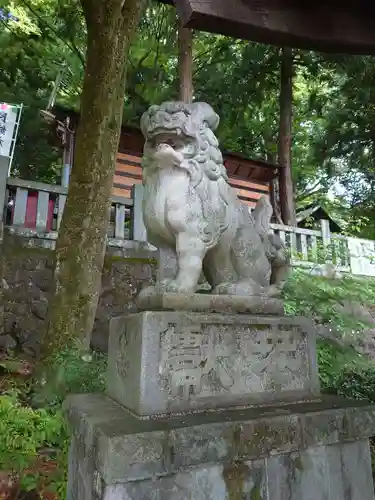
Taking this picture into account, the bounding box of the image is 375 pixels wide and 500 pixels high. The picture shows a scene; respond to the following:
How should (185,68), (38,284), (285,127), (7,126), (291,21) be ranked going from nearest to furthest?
(291,21) < (38,284) < (7,126) < (185,68) < (285,127)

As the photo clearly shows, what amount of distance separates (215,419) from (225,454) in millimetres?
155

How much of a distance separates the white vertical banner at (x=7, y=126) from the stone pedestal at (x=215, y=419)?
17.6 ft

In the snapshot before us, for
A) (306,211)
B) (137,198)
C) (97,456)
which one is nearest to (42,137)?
(137,198)

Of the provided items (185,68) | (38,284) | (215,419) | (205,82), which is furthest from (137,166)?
(215,419)

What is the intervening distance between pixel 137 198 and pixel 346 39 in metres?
4.51

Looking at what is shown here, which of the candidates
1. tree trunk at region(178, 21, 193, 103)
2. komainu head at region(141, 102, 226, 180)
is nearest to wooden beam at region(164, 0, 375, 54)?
komainu head at region(141, 102, 226, 180)

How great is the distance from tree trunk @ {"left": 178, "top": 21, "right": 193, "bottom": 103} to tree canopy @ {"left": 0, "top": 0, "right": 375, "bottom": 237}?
192 cm

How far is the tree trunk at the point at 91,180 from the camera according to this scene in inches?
164

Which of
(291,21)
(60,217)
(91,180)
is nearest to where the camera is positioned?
(291,21)

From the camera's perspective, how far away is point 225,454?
183 centimetres

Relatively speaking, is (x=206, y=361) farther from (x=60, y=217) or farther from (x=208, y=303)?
(x=60, y=217)

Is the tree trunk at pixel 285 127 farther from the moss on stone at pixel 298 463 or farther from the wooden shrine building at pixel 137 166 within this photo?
the moss on stone at pixel 298 463

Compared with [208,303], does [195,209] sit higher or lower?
higher

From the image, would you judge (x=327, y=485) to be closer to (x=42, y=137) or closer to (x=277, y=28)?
(x=277, y=28)
